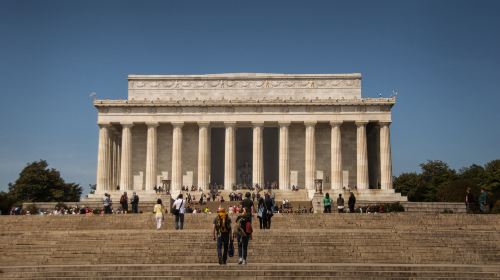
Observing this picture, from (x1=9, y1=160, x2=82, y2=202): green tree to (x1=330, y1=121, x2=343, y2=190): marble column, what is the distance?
3385 cm

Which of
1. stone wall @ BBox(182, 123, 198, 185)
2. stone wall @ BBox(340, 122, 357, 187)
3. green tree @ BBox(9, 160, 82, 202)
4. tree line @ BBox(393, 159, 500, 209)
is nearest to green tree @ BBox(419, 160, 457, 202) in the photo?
tree line @ BBox(393, 159, 500, 209)

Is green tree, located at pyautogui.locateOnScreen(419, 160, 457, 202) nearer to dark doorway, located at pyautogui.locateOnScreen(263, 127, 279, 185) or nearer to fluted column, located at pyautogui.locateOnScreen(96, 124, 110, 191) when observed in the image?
dark doorway, located at pyautogui.locateOnScreen(263, 127, 279, 185)

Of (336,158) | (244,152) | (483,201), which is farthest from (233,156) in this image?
(483,201)

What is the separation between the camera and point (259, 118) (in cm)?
7494

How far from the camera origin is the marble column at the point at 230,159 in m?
74.6

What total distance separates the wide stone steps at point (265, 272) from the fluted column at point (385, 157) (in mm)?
48712

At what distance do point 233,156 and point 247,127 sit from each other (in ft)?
21.0

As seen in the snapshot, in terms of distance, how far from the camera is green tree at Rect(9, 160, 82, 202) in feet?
280

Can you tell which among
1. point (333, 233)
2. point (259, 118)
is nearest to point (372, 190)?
point (259, 118)

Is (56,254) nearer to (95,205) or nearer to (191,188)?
(95,205)

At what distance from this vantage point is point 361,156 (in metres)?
75.2

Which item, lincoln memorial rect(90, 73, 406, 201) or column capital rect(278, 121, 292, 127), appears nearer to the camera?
lincoln memorial rect(90, 73, 406, 201)

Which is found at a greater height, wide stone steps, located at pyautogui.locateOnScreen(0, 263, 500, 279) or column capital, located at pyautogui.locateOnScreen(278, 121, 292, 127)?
column capital, located at pyautogui.locateOnScreen(278, 121, 292, 127)

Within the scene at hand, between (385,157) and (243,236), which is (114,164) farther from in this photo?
(243,236)
